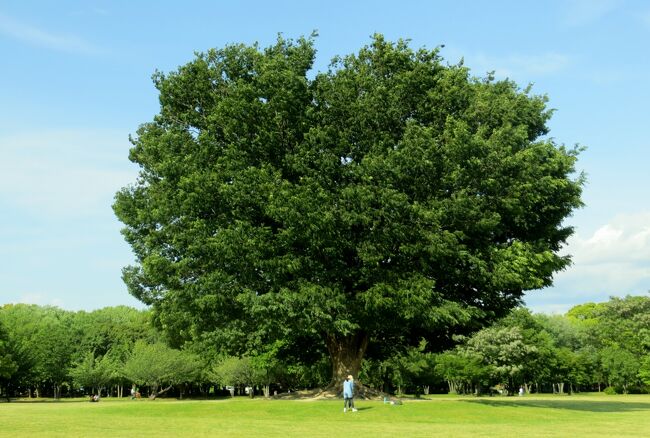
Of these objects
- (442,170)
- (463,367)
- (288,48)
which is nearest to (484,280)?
(442,170)

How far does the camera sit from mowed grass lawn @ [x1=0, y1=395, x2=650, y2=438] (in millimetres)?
24281

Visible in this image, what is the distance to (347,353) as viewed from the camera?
41656 millimetres

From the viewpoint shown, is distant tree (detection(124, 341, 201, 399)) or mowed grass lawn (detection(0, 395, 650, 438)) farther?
distant tree (detection(124, 341, 201, 399))

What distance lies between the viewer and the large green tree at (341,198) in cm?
3434

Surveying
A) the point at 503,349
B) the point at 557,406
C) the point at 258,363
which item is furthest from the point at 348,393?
the point at 503,349

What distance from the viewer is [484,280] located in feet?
118

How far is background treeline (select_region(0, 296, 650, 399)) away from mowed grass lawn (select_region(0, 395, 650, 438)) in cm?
4764

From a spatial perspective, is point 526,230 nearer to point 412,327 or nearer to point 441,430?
point 412,327

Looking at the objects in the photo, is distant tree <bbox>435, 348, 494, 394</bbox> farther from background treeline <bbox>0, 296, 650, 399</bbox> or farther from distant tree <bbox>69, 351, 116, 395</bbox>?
distant tree <bbox>69, 351, 116, 395</bbox>

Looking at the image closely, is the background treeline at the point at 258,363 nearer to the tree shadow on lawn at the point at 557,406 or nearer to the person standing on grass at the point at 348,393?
the tree shadow on lawn at the point at 557,406

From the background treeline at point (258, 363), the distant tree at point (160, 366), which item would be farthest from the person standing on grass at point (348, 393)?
the distant tree at point (160, 366)

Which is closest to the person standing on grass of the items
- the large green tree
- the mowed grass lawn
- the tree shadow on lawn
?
the mowed grass lawn

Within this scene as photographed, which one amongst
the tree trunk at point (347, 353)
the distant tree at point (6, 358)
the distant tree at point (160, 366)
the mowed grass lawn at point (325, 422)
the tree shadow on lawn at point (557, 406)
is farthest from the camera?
→ the distant tree at point (160, 366)

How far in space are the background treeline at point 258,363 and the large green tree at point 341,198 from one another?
4833 centimetres
